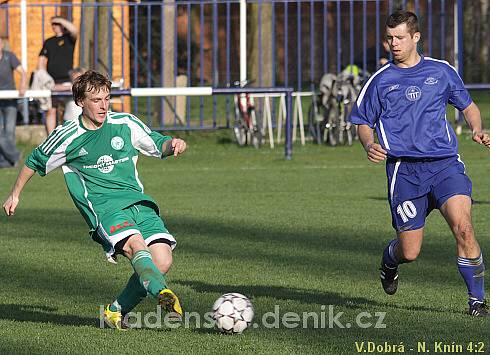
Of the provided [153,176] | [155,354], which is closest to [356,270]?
[155,354]

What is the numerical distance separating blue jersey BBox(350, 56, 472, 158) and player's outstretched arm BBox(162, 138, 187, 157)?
1224mm

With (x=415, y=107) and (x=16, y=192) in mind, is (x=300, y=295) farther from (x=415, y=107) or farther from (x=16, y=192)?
(x=16, y=192)

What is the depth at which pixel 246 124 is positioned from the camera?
70.8 ft

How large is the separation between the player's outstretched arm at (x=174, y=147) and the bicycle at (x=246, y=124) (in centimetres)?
1386

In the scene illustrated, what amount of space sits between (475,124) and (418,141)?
390 mm

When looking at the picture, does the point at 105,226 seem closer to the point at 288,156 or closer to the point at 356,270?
the point at 356,270

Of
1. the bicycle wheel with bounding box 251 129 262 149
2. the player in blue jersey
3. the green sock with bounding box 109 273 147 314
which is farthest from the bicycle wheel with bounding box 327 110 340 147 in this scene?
the green sock with bounding box 109 273 147 314

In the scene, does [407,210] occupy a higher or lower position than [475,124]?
lower

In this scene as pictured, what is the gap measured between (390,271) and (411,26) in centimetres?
150

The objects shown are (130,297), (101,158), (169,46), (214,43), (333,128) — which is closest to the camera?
(130,297)

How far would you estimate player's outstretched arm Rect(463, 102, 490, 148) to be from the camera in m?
7.78

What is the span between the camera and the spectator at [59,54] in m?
19.5

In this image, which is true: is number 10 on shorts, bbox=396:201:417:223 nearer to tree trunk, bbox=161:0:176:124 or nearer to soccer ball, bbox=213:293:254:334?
soccer ball, bbox=213:293:254:334

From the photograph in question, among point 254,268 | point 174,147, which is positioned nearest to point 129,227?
point 174,147
